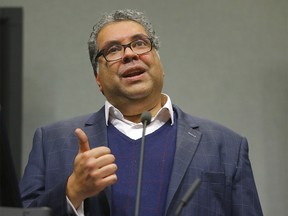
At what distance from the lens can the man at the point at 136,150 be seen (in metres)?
1.56

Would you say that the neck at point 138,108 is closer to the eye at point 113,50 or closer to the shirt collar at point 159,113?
the shirt collar at point 159,113

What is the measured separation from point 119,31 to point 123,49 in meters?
0.06

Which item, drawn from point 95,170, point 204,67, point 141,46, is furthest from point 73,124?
point 204,67

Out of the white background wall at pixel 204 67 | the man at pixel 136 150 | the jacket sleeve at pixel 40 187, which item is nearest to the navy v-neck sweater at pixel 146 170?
the man at pixel 136 150

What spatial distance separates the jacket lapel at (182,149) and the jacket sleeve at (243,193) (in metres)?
0.13

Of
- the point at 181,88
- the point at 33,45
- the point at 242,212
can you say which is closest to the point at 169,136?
the point at 242,212

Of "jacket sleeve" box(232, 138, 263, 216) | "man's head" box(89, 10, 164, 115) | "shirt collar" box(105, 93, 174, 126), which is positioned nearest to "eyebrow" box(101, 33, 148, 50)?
"man's head" box(89, 10, 164, 115)

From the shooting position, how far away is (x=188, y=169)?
1.60 meters

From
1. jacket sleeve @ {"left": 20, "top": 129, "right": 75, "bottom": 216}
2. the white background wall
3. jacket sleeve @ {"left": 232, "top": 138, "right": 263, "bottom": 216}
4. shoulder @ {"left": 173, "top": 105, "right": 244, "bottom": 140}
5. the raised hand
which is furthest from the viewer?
the white background wall

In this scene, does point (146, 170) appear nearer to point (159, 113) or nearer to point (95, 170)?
point (159, 113)

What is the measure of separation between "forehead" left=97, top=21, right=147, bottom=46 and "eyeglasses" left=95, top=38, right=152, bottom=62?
0.06ft

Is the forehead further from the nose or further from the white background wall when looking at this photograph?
the white background wall

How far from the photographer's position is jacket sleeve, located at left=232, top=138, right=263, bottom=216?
159 centimetres

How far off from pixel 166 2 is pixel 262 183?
0.78m
